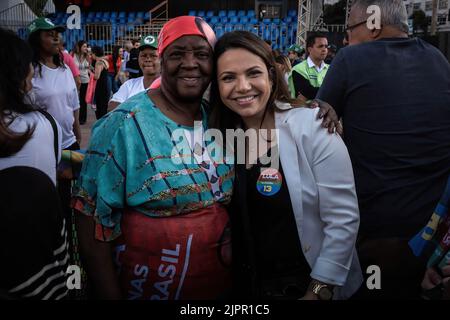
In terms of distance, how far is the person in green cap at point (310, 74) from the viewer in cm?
539

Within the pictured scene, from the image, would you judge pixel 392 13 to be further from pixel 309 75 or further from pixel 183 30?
pixel 309 75

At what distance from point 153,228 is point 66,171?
0.67 m

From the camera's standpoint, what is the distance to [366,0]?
228 centimetres

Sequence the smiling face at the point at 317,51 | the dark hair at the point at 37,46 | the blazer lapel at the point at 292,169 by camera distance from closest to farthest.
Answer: the blazer lapel at the point at 292,169 → the dark hair at the point at 37,46 → the smiling face at the point at 317,51

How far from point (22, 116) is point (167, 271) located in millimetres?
831

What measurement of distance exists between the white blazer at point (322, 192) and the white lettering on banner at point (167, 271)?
48cm

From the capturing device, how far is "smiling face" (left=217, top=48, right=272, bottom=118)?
1746 mm

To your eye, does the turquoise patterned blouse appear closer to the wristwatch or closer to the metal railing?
the wristwatch

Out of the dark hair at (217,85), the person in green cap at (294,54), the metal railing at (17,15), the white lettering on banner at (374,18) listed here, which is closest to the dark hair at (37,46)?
the dark hair at (217,85)

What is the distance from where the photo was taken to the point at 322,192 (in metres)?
1.70

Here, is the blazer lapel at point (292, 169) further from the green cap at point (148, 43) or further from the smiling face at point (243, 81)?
the green cap at point (148, 43)

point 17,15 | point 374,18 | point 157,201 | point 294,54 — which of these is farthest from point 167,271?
point 17,15

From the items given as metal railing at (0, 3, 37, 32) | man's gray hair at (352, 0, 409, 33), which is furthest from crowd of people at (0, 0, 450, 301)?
metal railing at (0, 3, 37, 32)
